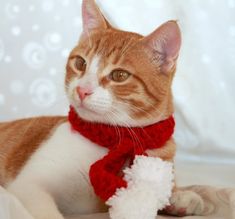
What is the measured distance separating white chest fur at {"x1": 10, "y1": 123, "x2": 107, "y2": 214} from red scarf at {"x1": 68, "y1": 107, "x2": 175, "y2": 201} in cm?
3

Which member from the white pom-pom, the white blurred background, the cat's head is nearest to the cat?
the cat's head

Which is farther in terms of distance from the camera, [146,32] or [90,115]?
[146,32]

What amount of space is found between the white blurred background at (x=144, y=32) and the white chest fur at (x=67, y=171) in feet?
2.32

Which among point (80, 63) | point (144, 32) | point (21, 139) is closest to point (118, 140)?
point (80, 63)

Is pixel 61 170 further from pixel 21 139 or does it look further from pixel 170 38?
pixel 170 38

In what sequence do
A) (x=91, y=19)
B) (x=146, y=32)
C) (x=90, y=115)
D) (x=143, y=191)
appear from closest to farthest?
1. (x=143, y=191)
2. (x=90, y=115)
3. (x=91, y=19)
4. (x=146, y=32)

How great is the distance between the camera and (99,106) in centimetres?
107

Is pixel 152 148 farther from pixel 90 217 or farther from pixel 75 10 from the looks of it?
pixel 75 10

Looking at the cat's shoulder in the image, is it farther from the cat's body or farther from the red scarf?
the red scarf

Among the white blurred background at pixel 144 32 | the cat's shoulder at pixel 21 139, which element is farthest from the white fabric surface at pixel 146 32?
the cat's shoulder at pixel 21 139

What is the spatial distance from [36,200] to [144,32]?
1040mm

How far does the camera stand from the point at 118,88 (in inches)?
43.4

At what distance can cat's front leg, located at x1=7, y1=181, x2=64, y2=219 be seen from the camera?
1.00 meters

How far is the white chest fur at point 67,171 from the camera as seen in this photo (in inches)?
45.4
